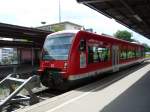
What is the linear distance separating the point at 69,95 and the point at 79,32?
3532 millimetres

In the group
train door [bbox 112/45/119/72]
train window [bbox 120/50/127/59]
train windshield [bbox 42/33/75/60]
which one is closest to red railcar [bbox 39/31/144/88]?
train windshield [bbox 42/33/75/60]

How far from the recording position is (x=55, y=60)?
13000mm

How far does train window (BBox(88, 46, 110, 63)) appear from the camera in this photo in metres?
14.4

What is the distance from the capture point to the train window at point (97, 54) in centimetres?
1438

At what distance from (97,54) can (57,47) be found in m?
3.01

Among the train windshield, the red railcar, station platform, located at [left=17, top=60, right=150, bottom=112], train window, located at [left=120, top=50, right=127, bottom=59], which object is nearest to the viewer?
station platform, located at [left=17, top=60, right=150, bottom=112]

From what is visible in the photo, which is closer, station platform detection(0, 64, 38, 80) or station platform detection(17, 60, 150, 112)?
station platform detection(17, 60, 150, 112)

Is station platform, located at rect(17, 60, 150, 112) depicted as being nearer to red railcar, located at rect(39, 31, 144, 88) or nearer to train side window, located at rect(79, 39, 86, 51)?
red railcar, located at rect(39, 31, 144, 88)

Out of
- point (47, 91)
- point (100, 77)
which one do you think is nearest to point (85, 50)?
point (47, 91)

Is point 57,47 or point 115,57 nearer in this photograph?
point 57,47

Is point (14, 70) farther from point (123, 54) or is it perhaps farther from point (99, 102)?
point (99, 102)

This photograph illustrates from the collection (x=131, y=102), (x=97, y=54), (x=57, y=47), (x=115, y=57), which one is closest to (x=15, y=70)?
(x=115, y=57)

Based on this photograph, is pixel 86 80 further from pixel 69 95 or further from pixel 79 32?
pixel 69 95

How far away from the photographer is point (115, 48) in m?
19.8
